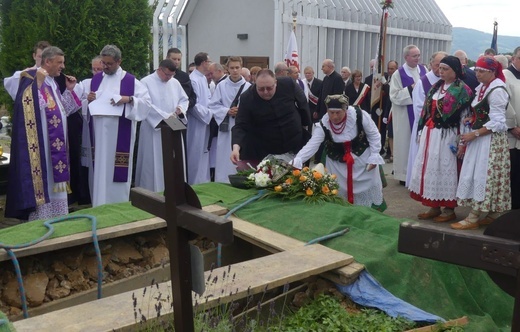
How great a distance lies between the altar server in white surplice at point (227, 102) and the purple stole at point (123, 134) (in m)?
1.92

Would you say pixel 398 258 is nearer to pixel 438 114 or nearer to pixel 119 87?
pixel 438 114

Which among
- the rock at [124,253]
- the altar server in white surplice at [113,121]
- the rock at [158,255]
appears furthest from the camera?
the altar server in white surplice at [113,121]

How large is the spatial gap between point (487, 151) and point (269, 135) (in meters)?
2.27

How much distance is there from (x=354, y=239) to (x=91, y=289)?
1840 millimetres

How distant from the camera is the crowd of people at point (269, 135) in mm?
6281

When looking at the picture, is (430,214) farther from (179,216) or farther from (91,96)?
(179,216)

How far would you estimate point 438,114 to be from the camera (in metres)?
6.89

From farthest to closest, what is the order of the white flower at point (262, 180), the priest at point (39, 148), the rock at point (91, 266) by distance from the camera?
the priest at point (39, 148) < the white flower at point (262, 180) < the rock at point (91, 266)

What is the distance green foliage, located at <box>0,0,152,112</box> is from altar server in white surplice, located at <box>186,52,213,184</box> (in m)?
0.99

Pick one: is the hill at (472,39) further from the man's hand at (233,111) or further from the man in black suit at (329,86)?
the man's hand at (233,111)

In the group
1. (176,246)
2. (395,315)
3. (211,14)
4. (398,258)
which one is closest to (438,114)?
(398,258)

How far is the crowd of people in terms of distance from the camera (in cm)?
628

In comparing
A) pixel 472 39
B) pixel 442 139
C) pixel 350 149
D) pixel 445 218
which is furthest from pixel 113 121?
pixel 472 39

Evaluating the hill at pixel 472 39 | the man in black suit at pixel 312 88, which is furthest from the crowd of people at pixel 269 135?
the hill at pixel 472 39
